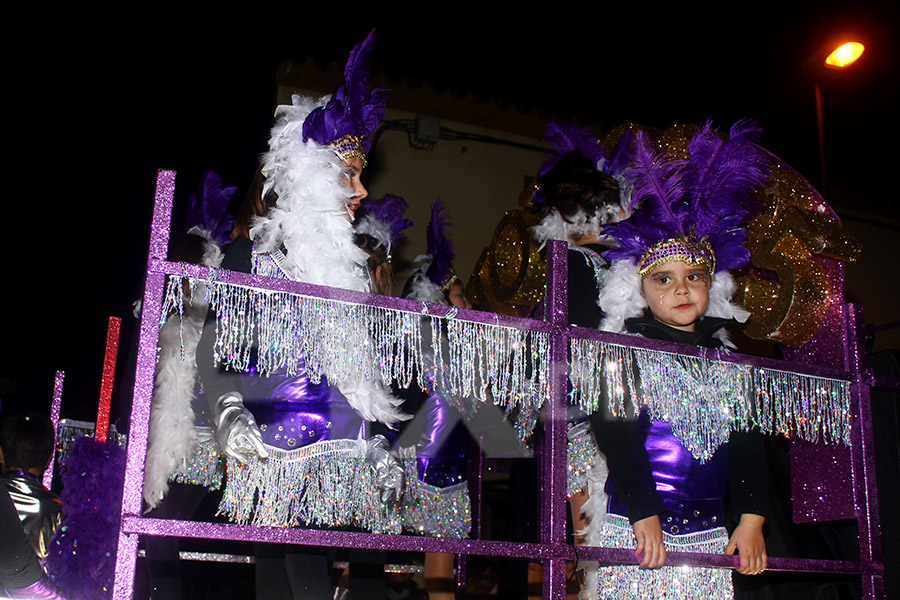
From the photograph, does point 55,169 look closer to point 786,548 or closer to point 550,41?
point 550,41

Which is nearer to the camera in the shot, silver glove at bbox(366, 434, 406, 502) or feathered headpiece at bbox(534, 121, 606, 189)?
silver glove at bbox(366, 434, 406, 502)

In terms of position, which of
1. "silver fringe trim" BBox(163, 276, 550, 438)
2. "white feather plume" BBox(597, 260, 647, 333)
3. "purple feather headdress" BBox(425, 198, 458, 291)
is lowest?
"silver fringe trim" BBox(163, 276, 550, 438)

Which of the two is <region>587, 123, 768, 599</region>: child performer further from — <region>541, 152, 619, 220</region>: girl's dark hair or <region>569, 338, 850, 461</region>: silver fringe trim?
<region>541, 152, 619, 220</region>: girl's dark hair

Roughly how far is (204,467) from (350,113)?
147 centimetres

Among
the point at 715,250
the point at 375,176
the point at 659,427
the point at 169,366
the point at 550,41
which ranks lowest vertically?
the point at 659,427

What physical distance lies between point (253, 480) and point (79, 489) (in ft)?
4.81

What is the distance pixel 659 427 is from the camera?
241 cm

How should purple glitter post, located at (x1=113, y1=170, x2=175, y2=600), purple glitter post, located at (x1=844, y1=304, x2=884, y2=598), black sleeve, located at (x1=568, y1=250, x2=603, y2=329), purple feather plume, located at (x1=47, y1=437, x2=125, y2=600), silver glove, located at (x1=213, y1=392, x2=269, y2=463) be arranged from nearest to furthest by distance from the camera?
purple glitter post, located at (x1=113, y1=170, x2=175, y2=600) → silver glove, located at (x1=213, y1=392, x2=269, y2=463) → purple glitter post, located at (x1=844, y1=304, x2=884, y2=598) → black sleeve, located at (x1=568, y1=250, x2=603, y2=329) → purple feather plume, located at (x1=47, y1=437, x2=125, y2=600)

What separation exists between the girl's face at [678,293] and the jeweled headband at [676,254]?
0.05 feet

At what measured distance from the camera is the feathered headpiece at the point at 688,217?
102 inches

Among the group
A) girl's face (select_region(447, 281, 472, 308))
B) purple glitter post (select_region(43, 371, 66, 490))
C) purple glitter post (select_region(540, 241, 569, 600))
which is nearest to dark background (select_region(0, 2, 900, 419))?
purple glitter post (select_region(43, 371, 66, 490))

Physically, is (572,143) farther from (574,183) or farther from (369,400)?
(369,400)

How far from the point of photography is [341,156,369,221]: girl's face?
240cm

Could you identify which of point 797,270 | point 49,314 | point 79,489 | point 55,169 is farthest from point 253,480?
point 49,314
